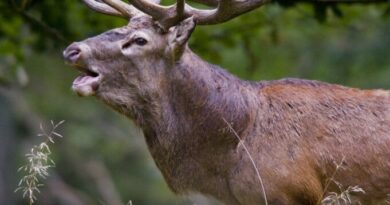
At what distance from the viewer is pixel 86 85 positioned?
1043 centimetres

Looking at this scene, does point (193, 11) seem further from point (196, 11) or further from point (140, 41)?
point (140, 41)

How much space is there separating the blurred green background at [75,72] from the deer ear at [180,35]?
775mm

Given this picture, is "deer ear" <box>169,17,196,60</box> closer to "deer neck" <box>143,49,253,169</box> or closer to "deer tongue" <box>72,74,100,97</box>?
"deer neck" <box>143,49,253,169</box>

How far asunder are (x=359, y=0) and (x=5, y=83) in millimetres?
3784

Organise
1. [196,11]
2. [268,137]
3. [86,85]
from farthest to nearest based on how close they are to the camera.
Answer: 1. [196,11]
2. [268,137]
3. [86,85]

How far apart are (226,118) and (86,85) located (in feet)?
3.69

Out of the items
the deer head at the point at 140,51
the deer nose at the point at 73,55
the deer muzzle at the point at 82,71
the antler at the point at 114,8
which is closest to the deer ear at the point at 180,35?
the deer head at the point at 140,51

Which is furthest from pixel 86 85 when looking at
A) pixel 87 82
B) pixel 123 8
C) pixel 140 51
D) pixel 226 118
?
pixel 226 118

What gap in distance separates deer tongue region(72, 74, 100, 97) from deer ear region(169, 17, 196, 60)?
63 centimetres

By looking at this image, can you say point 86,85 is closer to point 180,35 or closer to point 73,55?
point 73,55

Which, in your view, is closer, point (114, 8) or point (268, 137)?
point (268, 137)

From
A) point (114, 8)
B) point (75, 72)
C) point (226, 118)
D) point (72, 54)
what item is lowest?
point (75, 72)

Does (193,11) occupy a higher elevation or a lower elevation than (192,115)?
higher

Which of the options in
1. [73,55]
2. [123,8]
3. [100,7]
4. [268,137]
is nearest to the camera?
[73,55]
